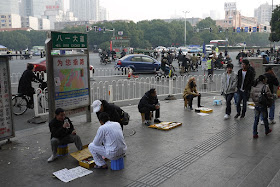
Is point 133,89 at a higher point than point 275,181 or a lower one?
higher

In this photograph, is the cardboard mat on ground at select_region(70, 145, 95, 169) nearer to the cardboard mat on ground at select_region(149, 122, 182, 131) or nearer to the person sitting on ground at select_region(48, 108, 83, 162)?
the person sitting on ground at select_region(48, 108, 83, 162)

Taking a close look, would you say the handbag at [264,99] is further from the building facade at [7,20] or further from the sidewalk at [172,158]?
the building facade at [7,20]

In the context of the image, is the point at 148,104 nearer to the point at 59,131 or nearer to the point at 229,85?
the point at 229,85

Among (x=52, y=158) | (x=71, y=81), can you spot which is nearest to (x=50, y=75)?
(x=71, y=81)

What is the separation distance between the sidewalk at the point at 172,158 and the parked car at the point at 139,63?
43.2 ft

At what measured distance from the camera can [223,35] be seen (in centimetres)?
9719

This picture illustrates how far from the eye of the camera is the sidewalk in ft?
15.6

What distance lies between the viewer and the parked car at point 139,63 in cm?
2136

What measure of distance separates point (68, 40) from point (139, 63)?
14306 mm

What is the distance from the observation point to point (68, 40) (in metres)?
7.53

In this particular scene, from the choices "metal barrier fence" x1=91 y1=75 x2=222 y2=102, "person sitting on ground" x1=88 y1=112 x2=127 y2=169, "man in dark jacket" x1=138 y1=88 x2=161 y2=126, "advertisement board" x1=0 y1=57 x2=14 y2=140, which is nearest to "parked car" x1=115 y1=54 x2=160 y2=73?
"metal barrier fence" x1=91 y1=75 x2=222 y2=102

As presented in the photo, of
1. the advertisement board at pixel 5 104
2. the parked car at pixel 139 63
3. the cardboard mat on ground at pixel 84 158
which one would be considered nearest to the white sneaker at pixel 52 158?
the cardboard mat on ground at pixel 84 158

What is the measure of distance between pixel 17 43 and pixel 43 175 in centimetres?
9515

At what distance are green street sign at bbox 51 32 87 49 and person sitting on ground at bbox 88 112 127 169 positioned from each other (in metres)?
3.01
